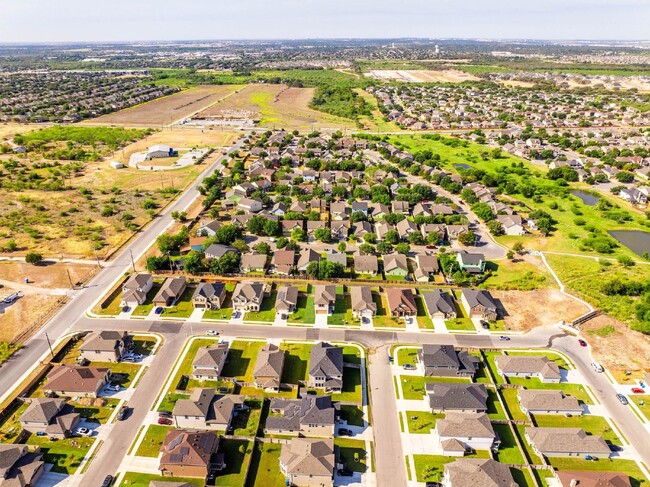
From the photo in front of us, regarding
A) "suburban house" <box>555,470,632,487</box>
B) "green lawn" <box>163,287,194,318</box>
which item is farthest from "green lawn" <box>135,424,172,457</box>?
"suburban house" <box>555,470,632,487</box>

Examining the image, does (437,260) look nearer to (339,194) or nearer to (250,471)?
(339,194)

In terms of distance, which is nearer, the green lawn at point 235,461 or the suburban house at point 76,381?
the green lawn at point 235,461

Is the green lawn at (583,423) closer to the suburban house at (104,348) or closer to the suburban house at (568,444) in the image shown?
the suburban house at (568,444)

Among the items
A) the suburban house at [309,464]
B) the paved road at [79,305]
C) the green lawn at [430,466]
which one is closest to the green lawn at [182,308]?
the paved road at [79,305]

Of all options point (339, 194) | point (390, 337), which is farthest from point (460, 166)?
point (390, 337)

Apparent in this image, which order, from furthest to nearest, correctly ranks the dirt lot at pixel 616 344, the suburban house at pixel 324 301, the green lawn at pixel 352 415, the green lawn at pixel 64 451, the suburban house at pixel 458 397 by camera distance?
the suburban house at pixel 324 301 → the dirt lot at pixel 616 344 → the suburban house at pixel 458 397 → the green lawn at pixel 352 415 → the green lawn at pixel 64 451

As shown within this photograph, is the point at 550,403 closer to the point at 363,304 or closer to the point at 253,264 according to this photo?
the point at 363,304

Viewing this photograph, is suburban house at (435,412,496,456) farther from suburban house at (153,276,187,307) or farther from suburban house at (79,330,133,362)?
suburban house at (153,276,187,307)
